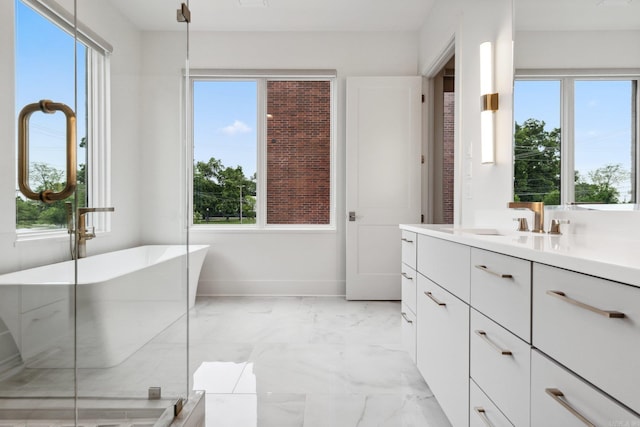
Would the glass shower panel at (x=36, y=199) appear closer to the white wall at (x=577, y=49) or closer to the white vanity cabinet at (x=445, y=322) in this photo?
the white vanity cabinet at (x=445, y=322)

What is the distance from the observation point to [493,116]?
7.96 feet

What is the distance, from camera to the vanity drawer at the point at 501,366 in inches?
40.5

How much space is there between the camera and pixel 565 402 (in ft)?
2.76

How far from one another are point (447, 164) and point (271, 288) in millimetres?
2391

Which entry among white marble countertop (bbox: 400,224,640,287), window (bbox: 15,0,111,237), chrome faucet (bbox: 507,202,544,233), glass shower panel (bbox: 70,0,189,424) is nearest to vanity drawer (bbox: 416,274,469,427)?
white marble countertop (bbox: 400,224,640,287)

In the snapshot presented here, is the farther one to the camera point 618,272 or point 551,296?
point 551,296

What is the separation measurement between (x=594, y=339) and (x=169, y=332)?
4.74 ft

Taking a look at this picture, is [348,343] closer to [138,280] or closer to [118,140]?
[138,280]

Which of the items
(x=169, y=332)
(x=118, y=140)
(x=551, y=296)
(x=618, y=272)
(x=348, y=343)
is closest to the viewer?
(x=618, y=272)

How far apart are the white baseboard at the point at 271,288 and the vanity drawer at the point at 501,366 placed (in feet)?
9.79

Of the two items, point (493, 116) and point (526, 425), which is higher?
point (493, 116)

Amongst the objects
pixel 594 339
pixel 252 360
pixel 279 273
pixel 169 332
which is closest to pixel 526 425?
pixel 594 339

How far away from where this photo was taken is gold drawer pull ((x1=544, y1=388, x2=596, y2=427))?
0.77 metres

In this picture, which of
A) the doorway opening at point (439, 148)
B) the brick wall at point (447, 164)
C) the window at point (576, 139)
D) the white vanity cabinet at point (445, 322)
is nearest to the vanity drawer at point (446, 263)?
the white vanity cabinet at point (445, 322)
